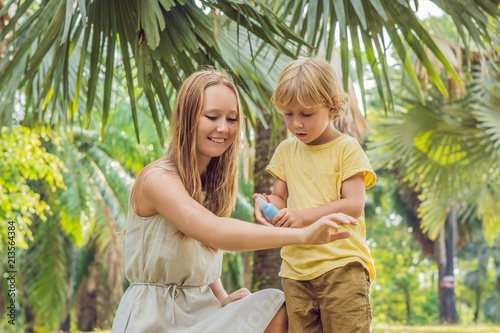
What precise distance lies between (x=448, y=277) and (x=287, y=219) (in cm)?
1652

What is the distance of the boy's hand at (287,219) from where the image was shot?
6.83ft

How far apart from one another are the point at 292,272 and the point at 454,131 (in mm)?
6158

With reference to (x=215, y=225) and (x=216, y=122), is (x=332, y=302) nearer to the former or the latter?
(x=215, y=225)

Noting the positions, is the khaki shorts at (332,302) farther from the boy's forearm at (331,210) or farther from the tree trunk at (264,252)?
the tree trunk at (264,252)

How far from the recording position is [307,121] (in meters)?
2.24

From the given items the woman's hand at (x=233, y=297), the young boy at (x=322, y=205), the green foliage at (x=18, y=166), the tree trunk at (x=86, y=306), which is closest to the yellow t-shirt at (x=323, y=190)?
the young boy at (x=322, y=205)

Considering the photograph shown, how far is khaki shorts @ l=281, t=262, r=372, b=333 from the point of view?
213 centimetres

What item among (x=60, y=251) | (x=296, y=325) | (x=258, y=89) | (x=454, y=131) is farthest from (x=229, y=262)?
(x=296, y=325)

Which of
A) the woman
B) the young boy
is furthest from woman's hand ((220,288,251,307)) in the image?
the young boy

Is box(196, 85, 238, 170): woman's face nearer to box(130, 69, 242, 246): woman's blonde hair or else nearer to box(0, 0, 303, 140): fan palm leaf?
box(130, 69, 242, 246): woman's blonde hair

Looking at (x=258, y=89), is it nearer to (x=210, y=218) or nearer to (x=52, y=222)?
(x=210, y=218)

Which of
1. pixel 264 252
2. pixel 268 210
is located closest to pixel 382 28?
pixel 268 210

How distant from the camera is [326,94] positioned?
7.29 ft

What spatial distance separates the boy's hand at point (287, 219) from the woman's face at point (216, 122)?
1.45ft
